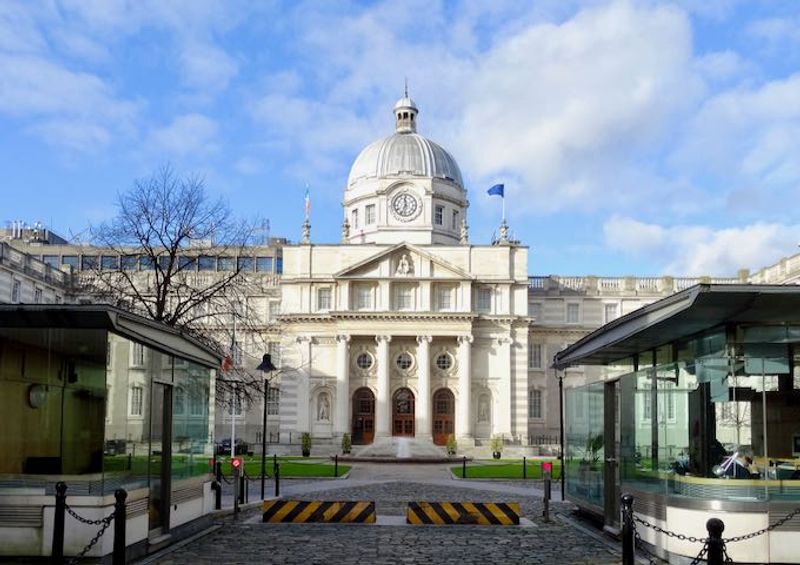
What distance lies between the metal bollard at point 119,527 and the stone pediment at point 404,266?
181 ft

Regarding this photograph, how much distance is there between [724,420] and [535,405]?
60.9 metres

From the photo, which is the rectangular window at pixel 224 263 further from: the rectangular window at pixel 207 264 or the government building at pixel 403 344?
the government building at pixel 403 344

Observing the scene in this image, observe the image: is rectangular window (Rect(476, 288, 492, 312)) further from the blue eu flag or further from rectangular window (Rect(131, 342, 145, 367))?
rectangular window (Rect(131, 342, 145, 367))

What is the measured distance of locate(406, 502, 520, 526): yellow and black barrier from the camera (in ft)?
76.4

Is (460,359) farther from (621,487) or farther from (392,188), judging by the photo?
(621,487)

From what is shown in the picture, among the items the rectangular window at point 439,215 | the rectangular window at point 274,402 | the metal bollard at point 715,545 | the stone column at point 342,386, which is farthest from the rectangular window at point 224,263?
the metal bollard at point 715,545

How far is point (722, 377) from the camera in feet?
52.1

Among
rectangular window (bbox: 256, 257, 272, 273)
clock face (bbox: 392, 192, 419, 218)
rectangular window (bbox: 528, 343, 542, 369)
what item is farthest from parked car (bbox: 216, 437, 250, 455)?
rectangular window (bbox: 256, 257, 272, 273)

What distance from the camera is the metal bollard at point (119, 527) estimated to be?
48.4ft

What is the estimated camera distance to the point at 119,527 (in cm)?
1488

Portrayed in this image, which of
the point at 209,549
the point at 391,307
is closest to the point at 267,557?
the point at 209,549

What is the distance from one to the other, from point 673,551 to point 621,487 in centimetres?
415

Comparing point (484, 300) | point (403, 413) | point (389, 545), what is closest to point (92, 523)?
point (389, 545)

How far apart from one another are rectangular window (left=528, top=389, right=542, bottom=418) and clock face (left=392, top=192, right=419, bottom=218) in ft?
55.4
